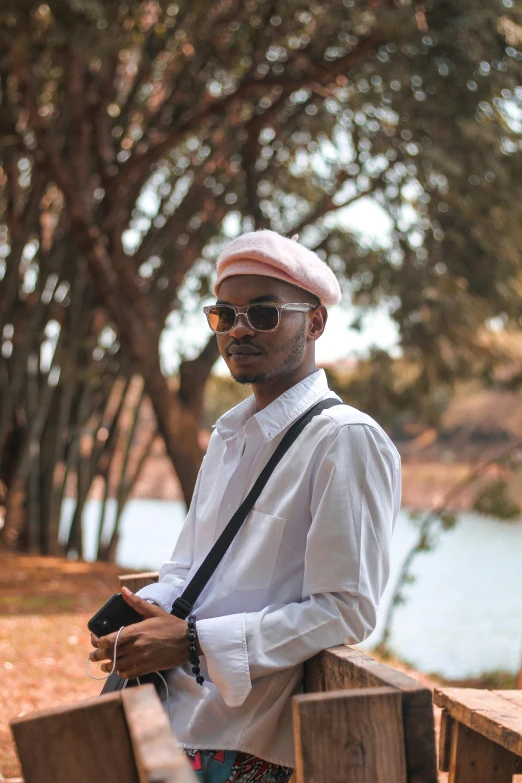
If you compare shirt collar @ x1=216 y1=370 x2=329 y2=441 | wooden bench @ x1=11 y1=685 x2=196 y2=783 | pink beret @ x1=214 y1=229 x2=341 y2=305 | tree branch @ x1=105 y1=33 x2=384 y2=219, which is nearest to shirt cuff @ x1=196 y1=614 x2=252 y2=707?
wooden bench @ x1=11 y1=685 x2=196 y2=783

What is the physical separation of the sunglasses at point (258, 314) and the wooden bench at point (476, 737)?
3.72ft

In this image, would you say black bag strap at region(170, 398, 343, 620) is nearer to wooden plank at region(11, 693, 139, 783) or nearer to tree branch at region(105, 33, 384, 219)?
wooden plank at region(11, 693, 139, 783)

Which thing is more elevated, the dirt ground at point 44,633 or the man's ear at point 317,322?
the man's ear at point 317,322

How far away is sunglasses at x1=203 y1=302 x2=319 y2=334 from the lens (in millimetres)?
1723

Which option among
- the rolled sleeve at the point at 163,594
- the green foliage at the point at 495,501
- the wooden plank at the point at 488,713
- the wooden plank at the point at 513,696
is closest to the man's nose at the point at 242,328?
the rolled sleeve at the point at 163,594

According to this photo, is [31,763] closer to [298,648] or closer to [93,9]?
[298,648]

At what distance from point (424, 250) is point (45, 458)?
3685 millimetres

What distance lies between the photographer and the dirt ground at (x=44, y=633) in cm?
369

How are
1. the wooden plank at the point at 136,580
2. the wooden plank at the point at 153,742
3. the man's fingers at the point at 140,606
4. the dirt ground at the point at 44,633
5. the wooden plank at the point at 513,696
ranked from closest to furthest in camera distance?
1. the wooden plank at the point at 153,742
2. the man's fingers at the point at 140,606
3. the wooden plank at the point at 136,580
4. the wooden plank at the point at 513,696
5. the dirt ground at the point at 44,633

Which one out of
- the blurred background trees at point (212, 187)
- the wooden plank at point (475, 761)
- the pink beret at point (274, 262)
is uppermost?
the blurred background trees at point (212, 187)

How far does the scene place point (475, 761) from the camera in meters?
2.33

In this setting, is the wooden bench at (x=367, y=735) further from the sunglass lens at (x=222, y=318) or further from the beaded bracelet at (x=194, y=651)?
the sunglass lens at (x=222, y=318)

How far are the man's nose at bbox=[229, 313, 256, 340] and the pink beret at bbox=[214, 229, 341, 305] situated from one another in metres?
0.09

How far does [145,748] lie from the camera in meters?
0.95
